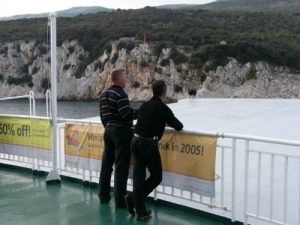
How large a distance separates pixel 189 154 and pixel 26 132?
3.22 meters

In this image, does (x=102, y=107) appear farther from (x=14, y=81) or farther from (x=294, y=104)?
(x=14, y=81)

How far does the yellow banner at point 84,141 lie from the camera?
5.96 m

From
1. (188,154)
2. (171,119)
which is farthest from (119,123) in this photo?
(188,154)

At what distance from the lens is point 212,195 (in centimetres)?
478

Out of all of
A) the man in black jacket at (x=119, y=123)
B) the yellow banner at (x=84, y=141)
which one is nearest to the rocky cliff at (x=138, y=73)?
the yellow banner at (x=84, y=141)

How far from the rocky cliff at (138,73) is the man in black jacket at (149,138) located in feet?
162

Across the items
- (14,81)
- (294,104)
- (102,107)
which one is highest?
(102,107)

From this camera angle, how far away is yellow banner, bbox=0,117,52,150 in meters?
6.72

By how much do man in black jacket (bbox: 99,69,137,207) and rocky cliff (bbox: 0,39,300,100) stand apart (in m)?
49.2

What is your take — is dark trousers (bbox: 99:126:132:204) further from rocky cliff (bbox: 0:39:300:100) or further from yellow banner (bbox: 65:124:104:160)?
rocky cliff (bbox: 0:39:300:100)

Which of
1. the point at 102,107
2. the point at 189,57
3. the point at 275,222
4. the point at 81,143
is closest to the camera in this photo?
the point at 275,222

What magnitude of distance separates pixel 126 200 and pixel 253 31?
8161cm

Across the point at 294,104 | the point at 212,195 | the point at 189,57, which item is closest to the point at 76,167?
the point at 212,195

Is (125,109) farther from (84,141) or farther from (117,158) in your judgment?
(84,141)
